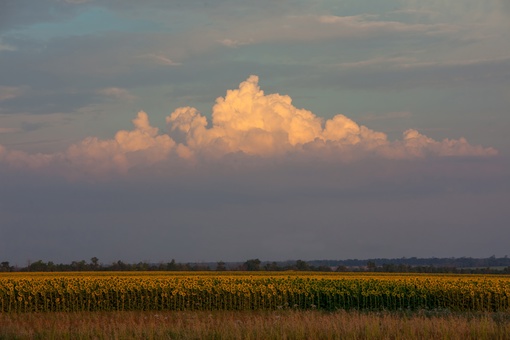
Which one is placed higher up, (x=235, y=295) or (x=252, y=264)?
(x=252, y=264)

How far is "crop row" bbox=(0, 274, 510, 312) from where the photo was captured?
39.6 metres

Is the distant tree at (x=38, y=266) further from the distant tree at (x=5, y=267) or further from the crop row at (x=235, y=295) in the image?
the crop row at (x=235, y=295)

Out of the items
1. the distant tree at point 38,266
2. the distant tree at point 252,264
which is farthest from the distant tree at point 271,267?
the distant tree at point 38,266

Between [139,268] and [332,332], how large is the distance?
7156cm

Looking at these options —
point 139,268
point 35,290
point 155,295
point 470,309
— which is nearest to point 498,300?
point 470,309

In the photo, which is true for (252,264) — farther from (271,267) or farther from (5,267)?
(5,267)

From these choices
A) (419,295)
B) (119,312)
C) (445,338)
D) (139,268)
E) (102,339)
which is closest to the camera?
(445,338)

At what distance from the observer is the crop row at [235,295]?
39.6m

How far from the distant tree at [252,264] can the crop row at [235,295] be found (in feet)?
147

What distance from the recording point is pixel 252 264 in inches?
3418

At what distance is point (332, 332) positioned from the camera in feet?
52.2

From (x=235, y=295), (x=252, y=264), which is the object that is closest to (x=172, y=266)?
(x=252, y=264)

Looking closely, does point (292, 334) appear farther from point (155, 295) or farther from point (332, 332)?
point (155, 295)

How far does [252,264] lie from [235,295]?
153ft
